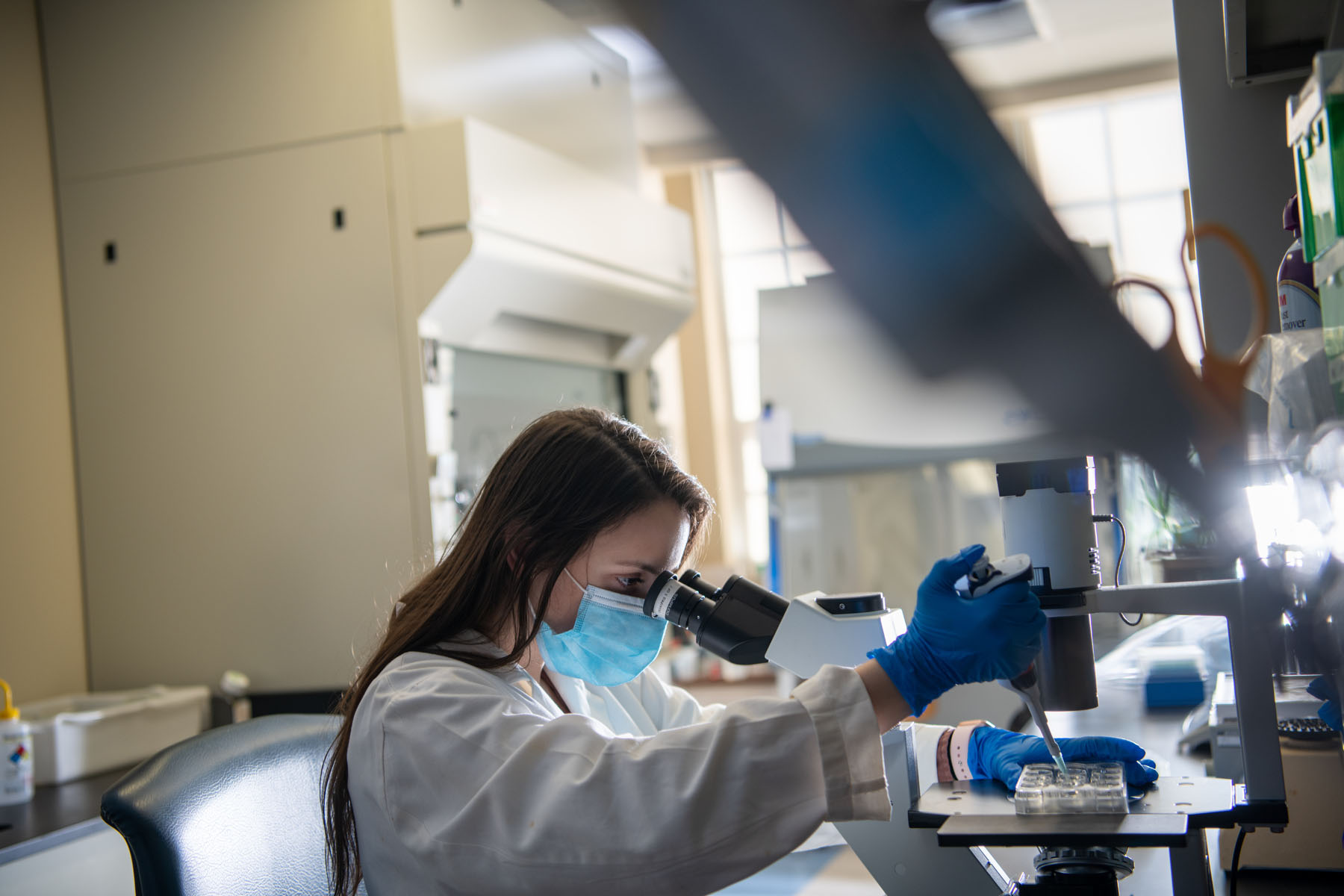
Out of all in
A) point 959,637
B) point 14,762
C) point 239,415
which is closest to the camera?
point 959,637

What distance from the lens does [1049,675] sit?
0.90 m

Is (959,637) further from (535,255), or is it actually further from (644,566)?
(535,255)

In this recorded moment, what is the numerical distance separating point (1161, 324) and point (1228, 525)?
3.46 meters

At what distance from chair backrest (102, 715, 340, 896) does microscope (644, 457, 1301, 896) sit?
1.45 feet

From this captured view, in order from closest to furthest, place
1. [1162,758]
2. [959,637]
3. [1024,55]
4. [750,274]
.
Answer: [959,637], [1162,758], [1024,55], [750,274]

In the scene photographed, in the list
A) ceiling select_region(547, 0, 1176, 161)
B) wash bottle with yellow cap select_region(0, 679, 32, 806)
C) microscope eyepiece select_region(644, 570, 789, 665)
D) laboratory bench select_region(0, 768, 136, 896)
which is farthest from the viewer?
ceiling select_region(547, 0, 1176, 161)

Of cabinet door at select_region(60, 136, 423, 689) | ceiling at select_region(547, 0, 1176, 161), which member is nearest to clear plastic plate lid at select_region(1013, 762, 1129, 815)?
cabinet door at select_region(60, 136, 423, 689)

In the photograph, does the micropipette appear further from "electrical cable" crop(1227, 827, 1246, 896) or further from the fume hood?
the fume hood

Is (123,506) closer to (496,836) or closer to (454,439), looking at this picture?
(454,439)

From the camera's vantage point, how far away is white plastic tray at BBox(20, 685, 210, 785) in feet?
5.74

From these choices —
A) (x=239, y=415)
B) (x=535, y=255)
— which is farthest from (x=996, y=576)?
(x=239, y=415)

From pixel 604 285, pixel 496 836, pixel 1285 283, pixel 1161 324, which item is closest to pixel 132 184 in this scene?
pixel 604 285

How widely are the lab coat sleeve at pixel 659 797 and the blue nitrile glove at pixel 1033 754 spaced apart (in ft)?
0.72

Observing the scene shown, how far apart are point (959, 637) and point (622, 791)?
280 millimetres
